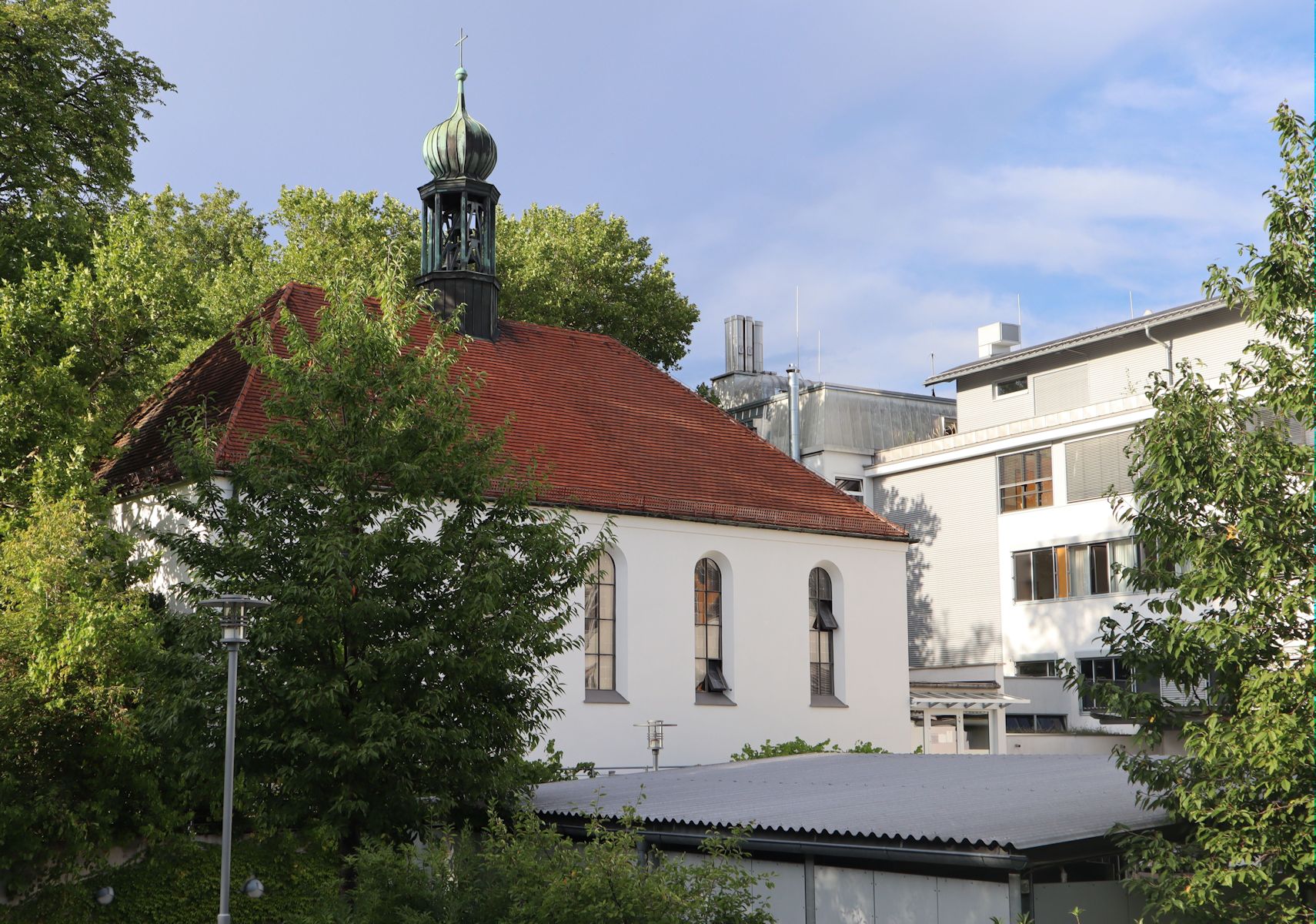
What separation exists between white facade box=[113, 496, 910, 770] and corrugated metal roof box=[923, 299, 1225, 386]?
14.3m

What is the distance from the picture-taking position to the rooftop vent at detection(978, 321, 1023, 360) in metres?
49.5

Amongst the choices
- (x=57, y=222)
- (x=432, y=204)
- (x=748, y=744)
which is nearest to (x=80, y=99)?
(x=57, y=222)

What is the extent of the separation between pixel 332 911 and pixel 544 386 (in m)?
15.9

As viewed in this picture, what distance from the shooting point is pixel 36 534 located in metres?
16.9

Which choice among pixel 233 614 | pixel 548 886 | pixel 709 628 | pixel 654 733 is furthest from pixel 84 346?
pixel 548 886

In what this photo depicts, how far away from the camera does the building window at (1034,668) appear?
1601 inches

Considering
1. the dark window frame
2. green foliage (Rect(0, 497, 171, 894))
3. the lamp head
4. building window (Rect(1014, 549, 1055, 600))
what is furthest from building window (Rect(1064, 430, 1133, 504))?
the lamp head

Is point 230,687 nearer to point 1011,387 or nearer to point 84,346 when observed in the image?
point 84,346

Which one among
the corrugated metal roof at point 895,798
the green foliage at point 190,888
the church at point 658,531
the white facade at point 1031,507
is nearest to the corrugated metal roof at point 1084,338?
the white facade at point 1031,507

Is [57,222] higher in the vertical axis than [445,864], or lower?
higher

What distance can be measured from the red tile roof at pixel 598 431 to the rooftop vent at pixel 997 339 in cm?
2137

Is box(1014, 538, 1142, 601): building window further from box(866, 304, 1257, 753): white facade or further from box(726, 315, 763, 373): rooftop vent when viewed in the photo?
box(726, 315, 763, 373): rooftop vent

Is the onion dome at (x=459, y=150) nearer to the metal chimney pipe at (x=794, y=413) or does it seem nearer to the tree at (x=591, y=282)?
the tree at (x=591, y=282)

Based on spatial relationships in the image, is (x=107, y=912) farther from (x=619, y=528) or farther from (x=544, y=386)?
(x=544, y=386)
